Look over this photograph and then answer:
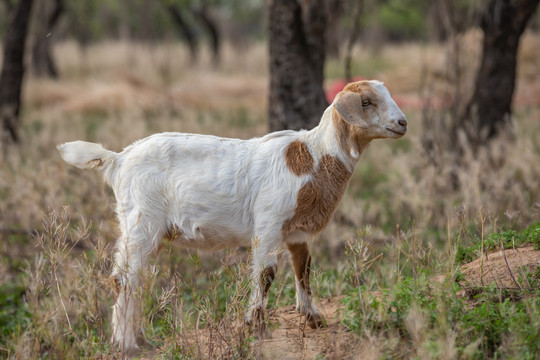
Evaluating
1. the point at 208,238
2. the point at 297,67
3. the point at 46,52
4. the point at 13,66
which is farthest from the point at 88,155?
the point at 46,52

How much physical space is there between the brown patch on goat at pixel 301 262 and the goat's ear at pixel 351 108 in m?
0.94

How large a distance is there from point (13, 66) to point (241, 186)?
25.3ft

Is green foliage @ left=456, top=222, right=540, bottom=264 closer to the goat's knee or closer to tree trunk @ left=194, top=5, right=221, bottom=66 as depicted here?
the goat's knee

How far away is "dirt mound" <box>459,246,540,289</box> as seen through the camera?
3600mm

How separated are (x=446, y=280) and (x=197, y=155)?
175 cm

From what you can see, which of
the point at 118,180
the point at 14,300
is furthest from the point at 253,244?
the point at 14,300

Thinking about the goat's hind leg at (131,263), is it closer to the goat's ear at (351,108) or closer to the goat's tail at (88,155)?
the goat's tail at (88,155)

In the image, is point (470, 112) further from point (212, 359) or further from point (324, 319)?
point (212, 359)

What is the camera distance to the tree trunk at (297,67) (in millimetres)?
6402

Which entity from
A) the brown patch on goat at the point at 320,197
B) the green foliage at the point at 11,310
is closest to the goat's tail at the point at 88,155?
the brown patch on goat at the point at 320,197

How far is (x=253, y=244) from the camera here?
11.3ft

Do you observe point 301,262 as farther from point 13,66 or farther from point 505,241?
point 13,66

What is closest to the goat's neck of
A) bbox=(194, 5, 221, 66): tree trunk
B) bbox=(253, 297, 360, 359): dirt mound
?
bbox=(253, 297, 360, 359): dirt mound

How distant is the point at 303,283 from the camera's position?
388cm
